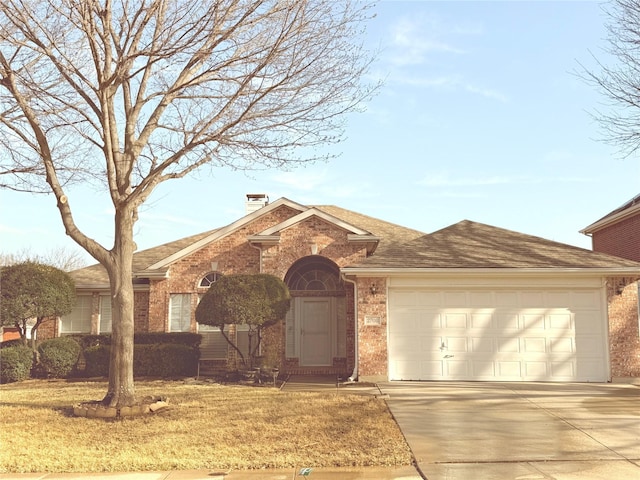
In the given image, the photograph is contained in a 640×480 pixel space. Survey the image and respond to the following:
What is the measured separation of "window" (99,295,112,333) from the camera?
766 inches

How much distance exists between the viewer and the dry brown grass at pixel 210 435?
7.22m

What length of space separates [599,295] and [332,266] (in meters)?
7.67

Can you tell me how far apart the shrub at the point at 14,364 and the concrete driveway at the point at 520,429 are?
10.1 metres

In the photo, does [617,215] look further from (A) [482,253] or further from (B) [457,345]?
(B) [457,345]

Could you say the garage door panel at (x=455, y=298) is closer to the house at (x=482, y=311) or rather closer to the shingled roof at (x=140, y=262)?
the house at (x=482, y=311)

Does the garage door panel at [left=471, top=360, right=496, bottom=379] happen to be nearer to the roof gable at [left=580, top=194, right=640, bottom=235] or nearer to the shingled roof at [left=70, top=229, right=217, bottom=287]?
the roof gable at [left=580, top=194, right=640, bottom=235]

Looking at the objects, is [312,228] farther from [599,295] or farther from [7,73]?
[7,73]

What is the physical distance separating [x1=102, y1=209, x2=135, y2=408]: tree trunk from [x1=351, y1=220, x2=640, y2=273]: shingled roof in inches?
233

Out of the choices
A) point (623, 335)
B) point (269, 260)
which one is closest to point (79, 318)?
point (269, 260)

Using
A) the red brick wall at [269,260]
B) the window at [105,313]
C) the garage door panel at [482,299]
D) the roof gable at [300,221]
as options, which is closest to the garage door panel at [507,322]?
the garage door panel at [482,299]

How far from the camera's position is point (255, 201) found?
21156 mm

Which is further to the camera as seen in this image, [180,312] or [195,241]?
[195,241]

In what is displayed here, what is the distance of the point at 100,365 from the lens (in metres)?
16.9

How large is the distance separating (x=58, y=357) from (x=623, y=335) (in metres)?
15.3
